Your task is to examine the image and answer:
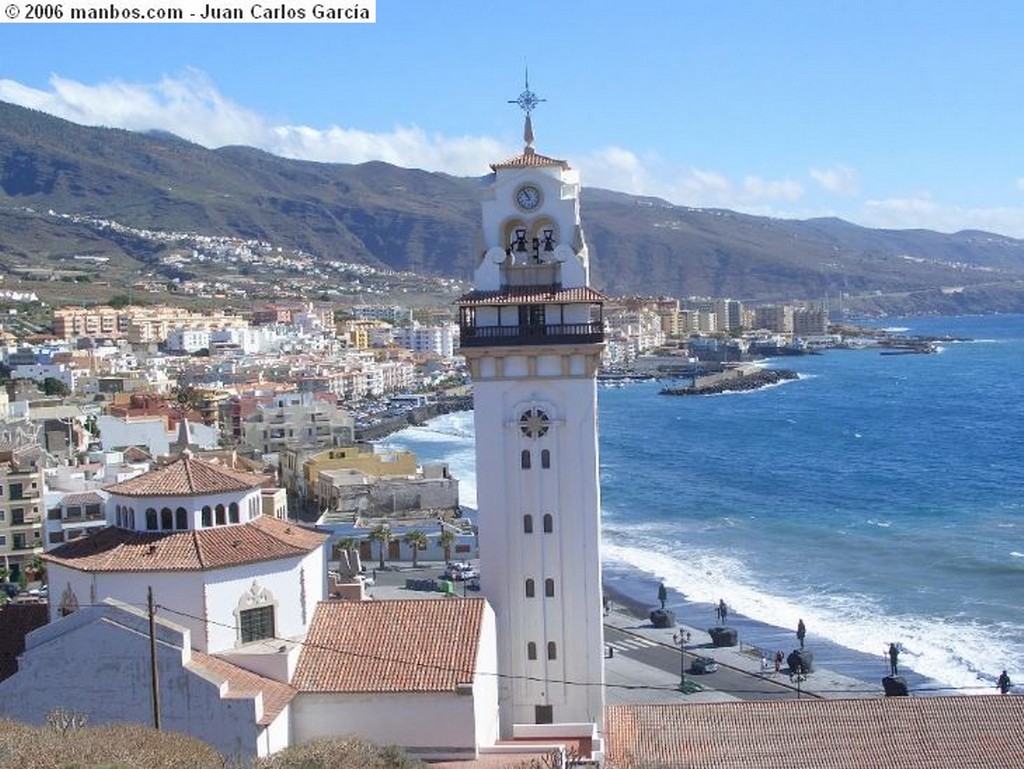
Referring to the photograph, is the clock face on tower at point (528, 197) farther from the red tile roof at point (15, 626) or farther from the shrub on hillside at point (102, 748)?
the shrub on hillside at point (102, 748)

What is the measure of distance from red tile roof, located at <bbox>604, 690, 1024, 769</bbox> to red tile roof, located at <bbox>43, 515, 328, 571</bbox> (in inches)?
232

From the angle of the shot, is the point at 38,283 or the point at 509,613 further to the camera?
the point at 38,283

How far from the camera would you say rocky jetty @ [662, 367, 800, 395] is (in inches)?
5330

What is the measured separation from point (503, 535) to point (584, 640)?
219cm

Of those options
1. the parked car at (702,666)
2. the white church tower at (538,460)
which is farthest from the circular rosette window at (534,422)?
the parked car at (702,666)

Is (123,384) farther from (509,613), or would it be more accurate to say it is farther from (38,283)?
(38,283)

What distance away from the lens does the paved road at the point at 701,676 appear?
1236 inches

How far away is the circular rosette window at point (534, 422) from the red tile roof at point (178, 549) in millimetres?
3934

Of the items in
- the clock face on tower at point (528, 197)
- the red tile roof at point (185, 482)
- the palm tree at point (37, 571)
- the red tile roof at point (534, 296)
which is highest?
the clock face on tower at point (528, 197)

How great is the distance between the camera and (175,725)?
17641 millimetres

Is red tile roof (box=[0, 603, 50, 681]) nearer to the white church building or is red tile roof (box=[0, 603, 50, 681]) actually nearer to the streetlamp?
the white church building

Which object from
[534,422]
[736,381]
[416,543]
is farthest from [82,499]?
[736,381]

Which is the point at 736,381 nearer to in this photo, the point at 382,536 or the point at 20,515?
the point at 382,536

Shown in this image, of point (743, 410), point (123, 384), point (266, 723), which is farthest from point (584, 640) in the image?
point (743, 410)
